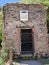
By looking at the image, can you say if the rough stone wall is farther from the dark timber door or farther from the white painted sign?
the dark timber door

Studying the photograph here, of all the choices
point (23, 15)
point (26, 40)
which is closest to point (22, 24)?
point (23, 15)

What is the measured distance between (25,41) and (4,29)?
2010mm

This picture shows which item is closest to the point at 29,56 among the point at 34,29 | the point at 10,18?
the point at 34,29

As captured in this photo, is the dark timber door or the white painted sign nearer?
the white painted sign

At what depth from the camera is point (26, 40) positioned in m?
18.5

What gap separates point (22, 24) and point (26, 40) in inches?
60.7

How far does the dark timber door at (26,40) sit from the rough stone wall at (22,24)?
0.61 meters

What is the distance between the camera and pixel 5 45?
689 inches

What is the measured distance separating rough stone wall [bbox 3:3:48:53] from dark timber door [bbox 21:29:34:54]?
2.01 ft

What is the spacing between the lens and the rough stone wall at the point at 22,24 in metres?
17.6

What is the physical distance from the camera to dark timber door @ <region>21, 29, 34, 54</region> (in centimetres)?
1816

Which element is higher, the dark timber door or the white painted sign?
the white painted sign

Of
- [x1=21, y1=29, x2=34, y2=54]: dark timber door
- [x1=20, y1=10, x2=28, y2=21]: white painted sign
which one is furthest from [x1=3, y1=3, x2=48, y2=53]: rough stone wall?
[x1=21, y1=29, x2=34, y2=54]: dark timber door

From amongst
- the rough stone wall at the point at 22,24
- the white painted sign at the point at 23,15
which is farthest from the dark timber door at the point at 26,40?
the white painted sign at the point at 23,15
